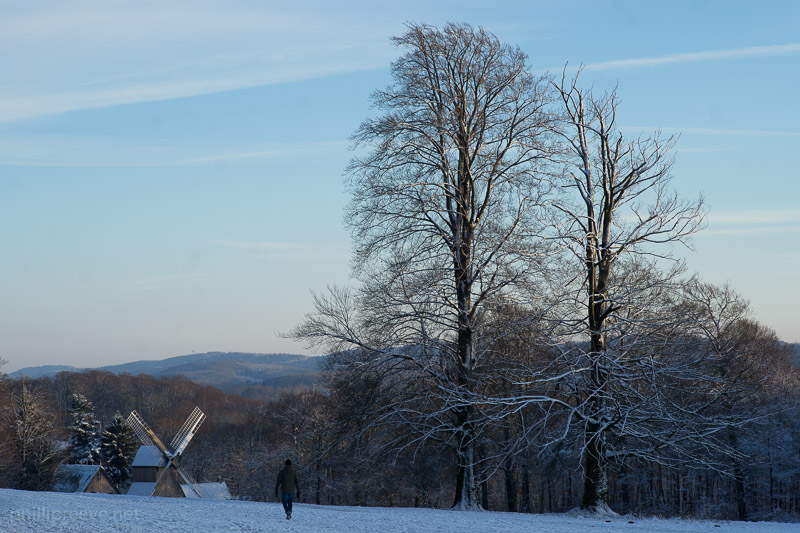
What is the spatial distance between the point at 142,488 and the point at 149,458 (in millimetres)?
2293

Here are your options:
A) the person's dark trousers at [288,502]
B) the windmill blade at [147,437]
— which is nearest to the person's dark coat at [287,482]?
the person's dark trousers at [288,502]

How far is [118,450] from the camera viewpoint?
230 feet

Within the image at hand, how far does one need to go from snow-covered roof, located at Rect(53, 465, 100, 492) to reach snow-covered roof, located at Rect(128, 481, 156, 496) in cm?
465

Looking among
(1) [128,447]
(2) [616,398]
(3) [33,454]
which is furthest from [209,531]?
(1) [128,447]

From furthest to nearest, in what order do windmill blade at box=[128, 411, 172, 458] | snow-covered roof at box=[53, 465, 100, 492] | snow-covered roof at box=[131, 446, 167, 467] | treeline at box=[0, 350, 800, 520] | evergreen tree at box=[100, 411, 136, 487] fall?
evergreen tree at box=[100, 411, 136, 487], snow-covered roof at box=[53, 465, 100, 492], windmill blade at box=[128, 411, 172, 458], snow-covered roof at box=[131, 446, 167, 467], treeline at box=[0, 350, 800, 520]

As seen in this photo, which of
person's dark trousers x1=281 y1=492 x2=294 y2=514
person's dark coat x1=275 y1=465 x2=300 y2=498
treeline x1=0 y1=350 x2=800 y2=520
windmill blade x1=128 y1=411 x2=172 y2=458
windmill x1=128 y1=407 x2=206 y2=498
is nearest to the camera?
person's dark trousers x1=281 y1=492 x2=294 y2=514

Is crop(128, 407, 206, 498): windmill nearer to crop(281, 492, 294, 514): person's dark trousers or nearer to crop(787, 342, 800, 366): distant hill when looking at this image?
crop(281, 492, 294, 514): person's dark trousers

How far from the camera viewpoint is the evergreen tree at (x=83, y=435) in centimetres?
7000

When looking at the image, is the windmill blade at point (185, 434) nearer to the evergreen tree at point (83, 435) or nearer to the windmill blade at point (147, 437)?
the windmill blade at point (147, 437)

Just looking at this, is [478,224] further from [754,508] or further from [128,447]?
[128,447]

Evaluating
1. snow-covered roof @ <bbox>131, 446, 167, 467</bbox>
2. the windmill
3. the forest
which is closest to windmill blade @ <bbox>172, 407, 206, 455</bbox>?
the windmill

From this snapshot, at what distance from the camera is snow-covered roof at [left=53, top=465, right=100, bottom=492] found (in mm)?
57000

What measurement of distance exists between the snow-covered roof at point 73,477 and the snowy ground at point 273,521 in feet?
138

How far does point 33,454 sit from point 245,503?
128 feet
